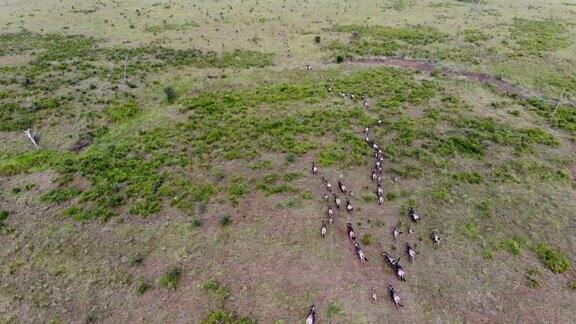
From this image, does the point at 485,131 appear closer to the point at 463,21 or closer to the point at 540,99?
the point at 540,99

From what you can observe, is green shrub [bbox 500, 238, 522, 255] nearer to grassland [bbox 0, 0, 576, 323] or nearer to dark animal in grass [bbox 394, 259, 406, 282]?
grassland [bbox 0, 0, 576, 323]


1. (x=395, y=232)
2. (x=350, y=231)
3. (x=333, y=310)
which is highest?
(x=350, y=231)

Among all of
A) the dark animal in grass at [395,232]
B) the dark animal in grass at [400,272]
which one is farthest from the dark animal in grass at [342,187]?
the dark animal in grass at [400,272]

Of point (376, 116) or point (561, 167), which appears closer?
point (561, 167)

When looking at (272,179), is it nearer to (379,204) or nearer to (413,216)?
(379,204)

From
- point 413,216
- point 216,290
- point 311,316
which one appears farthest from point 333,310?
point 413,216

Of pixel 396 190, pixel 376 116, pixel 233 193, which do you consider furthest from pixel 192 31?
pixel 396 190
